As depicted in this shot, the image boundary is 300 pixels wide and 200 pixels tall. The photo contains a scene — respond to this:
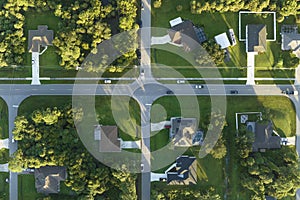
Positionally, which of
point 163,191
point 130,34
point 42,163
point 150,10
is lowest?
point 163,191

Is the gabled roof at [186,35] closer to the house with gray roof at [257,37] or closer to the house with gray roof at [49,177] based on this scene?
the house with gray roof at [257,37]

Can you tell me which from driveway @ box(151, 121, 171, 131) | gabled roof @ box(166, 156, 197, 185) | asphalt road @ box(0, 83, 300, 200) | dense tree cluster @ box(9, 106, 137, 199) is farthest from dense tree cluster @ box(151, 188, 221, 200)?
driveway @ box(151, 121, 171, 131)

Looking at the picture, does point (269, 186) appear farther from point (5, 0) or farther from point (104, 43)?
point (5, 0)

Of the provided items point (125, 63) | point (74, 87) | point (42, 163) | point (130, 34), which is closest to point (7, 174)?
point (42, 163)

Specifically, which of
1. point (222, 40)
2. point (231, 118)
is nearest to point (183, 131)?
point (231, 118)

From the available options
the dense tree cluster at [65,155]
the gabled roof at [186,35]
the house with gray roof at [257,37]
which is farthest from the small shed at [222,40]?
the dense tree cluster at [65,155]

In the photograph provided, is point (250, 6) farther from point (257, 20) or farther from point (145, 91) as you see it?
point (145, 91)

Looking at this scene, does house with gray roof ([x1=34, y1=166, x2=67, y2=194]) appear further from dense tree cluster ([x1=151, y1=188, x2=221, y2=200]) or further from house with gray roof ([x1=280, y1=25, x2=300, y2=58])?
house with gray roof ([x1=280, y1=25, x2=300, y2=58])

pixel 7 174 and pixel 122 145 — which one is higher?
pixel 122 145
